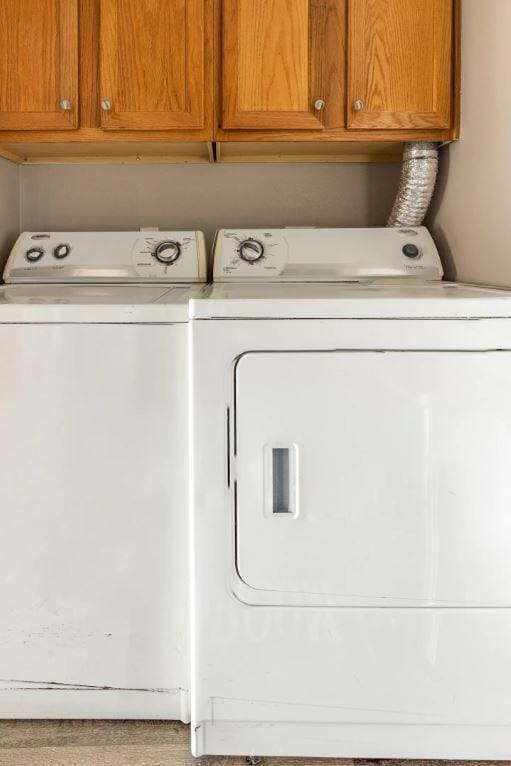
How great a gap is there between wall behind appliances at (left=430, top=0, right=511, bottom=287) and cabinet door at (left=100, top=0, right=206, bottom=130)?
2.67ft

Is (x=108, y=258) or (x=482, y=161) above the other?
(x=482, y=161)

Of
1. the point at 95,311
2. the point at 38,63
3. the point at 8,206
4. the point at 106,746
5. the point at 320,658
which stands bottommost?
the point at 106,746

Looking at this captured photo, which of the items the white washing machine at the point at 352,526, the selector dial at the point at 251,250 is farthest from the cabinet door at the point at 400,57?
the white washing machine at the point at 352,526

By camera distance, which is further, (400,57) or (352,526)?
(400,57)

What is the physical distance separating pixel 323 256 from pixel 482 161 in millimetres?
542

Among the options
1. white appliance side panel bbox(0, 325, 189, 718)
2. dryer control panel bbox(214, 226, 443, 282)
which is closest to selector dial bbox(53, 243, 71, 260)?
dryer control panel bbox(214, 226, 443, 282)

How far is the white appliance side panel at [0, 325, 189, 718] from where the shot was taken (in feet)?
4.72

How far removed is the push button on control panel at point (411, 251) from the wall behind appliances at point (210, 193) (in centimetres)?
34

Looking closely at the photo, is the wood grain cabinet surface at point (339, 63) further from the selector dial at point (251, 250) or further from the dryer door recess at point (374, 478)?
the dryer door recess at point (374, 478)

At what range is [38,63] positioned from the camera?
207 centimetres

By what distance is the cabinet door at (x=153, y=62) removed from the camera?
6.73 ft

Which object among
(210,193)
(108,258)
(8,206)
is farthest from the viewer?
(210,193)

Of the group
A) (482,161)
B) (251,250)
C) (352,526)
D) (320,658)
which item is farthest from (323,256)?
(320,658)

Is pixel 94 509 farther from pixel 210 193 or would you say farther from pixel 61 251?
pixel 210 193
